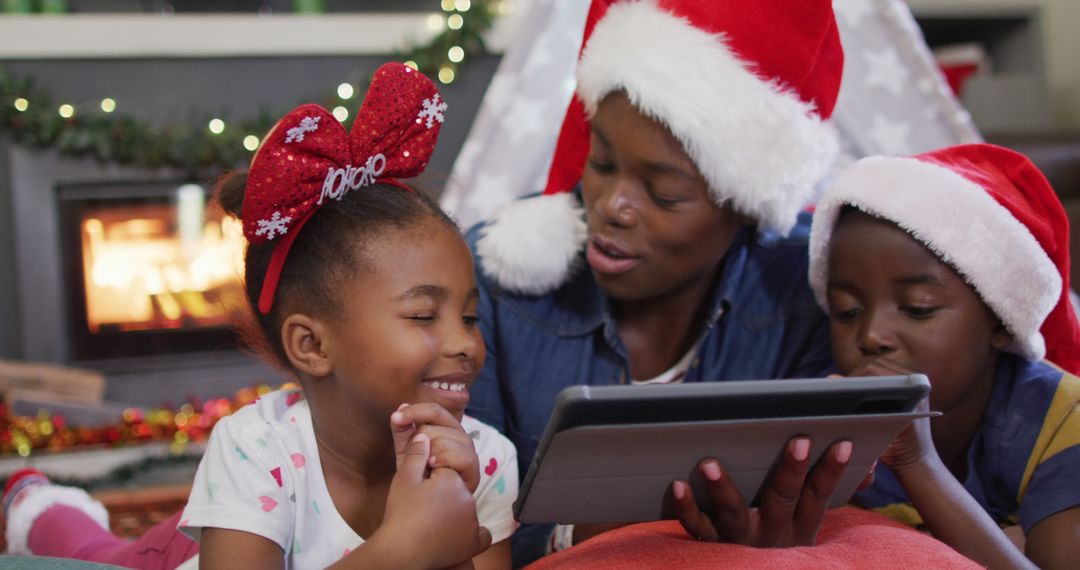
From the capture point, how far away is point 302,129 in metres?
0.98

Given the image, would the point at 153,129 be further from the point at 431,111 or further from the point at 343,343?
the point at 343,343

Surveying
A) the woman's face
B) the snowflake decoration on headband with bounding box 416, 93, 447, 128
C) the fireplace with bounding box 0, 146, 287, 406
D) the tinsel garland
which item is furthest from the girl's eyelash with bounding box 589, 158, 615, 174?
the fireplace with bounding box 0, 146, 287, 406

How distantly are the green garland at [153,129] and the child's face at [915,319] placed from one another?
82.4 inches

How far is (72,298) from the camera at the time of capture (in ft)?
9.53

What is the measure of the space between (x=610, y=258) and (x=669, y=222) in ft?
0.29

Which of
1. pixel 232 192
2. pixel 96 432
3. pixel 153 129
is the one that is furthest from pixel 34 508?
pixel 153 129

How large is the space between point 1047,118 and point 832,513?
8.37ft

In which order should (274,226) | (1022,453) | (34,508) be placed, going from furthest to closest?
(34,508) < (1022,453) < (274,226)

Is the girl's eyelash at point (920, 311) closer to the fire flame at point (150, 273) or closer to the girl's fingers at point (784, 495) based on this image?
the girl's fingers at point (784, 495)

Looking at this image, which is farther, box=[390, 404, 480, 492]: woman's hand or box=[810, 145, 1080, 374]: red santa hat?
box=[810, 145, 1080, 374]: red santa hat

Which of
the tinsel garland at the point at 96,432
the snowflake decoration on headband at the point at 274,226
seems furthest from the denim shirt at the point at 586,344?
the tinsel garland at the point at 96,432

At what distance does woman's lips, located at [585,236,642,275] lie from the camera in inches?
49.8

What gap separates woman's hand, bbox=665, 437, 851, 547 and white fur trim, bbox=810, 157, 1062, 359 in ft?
1.26

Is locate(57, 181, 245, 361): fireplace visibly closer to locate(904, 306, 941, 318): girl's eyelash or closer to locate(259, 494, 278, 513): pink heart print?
locate(259, 494, 278, 513): pink heart print
